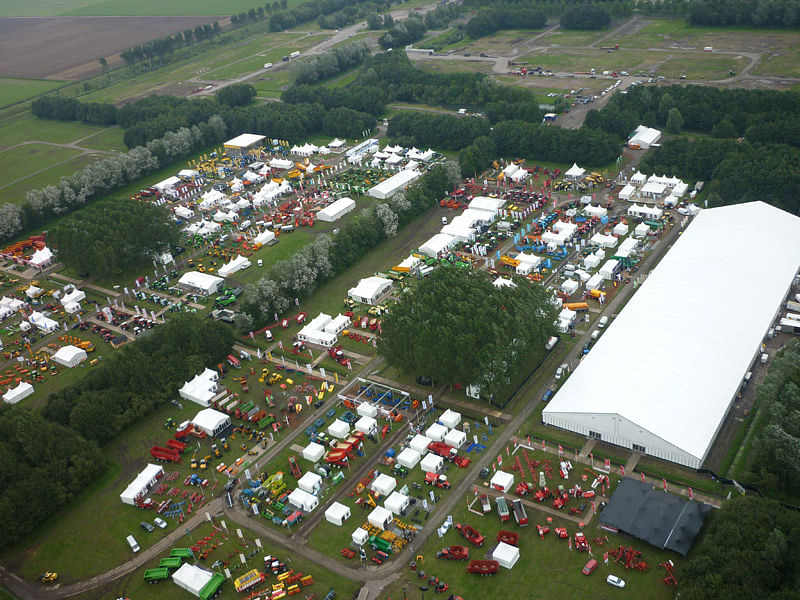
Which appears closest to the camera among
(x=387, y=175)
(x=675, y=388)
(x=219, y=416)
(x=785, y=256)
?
(x=675, y=388)

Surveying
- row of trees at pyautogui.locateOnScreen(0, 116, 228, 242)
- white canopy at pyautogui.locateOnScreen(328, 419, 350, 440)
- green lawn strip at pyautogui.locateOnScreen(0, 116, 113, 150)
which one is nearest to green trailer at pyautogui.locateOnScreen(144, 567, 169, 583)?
white canopy at pyautogui.locateOnScreen(328, 419, 350, 440)

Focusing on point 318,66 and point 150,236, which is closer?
point 150,236

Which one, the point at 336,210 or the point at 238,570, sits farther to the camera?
the point at 336,210

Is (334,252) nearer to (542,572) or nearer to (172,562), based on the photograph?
(172,562)

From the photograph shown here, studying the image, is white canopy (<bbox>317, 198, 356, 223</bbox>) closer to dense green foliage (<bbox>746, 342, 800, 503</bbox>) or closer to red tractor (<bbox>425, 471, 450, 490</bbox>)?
red tractor (<bbox>425, 471, 450, 490</bbox>)

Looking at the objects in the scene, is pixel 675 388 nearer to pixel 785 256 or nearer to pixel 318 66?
pixel 785 256

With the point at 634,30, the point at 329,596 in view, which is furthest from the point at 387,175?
the point at 634,30

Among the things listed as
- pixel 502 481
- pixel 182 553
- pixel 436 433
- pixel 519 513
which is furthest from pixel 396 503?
pixel 182 553

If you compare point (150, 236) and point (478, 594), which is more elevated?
point (150, 236)
